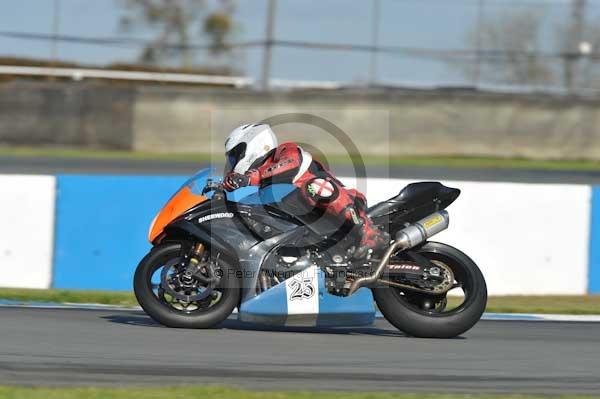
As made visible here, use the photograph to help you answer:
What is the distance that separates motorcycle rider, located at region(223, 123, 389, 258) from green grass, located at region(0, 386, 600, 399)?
1769mm

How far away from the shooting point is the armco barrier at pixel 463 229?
33.0 feet

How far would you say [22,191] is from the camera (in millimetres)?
10008

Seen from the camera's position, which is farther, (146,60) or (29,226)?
(146,60)

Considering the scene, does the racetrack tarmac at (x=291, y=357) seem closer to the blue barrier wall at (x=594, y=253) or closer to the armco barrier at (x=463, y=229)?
the armco barrier at (x=463, y=229)

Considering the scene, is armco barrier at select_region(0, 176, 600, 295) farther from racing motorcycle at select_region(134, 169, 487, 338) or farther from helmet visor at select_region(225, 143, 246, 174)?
helmet visor at select_region(225, 143, 246, 174)

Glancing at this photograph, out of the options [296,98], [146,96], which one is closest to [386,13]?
[296,98]

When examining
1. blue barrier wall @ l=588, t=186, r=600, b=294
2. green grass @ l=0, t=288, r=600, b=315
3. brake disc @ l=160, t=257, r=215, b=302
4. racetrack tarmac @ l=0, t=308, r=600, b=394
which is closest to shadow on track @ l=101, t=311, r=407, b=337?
racetrack tarmac @ l=0, t=308, r=600, b=394

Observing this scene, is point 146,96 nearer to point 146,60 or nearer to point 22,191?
point 146,60

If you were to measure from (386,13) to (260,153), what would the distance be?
14632mm

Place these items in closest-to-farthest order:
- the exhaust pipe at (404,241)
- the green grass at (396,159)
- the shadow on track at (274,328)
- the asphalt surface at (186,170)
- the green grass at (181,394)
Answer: the green grass at (181,394) → the exhaust pipe at (404,241) → the shadow on track at (274,328) → the asphalt surface at (186,170) → the green grass at (396,159)

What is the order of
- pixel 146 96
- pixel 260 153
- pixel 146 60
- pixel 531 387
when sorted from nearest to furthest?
pixel 531 387
pixel 260 153
pixel 146 96
pixel 146 60

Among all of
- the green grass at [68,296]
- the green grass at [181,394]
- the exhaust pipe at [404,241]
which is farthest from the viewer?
the green grass at [68,296]

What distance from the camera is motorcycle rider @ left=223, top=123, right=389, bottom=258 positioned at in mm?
6730

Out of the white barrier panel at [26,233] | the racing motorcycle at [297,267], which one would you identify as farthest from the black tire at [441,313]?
the white barrier panel at [26,233]
